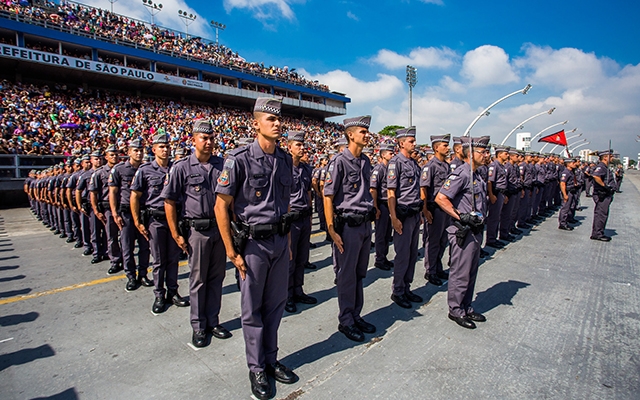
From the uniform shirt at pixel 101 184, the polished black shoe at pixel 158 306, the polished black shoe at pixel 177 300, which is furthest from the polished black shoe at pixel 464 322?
→ the uniform shirt at pixel 101 184

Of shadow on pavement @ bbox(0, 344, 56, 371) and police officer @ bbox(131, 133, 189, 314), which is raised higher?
police officer @ bbox(131, 133, 189, 314)

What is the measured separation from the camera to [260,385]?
2.49 meters

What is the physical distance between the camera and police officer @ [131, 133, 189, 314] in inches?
161

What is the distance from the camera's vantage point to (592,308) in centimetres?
400

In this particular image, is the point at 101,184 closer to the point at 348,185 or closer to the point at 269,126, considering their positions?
the point at 269,126

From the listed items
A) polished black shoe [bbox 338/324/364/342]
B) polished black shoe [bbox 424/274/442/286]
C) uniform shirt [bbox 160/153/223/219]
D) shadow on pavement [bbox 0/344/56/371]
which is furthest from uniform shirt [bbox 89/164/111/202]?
polished black shoe [bbox 424/274/442/286]

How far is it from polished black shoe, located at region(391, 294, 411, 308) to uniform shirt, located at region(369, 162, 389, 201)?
202 centimetres

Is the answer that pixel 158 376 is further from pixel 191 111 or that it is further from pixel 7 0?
pixel 7 0

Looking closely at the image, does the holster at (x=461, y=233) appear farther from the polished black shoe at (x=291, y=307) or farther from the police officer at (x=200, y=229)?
the police officer at (x=200, y=229)

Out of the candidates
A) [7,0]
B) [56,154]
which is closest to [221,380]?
[56,154]

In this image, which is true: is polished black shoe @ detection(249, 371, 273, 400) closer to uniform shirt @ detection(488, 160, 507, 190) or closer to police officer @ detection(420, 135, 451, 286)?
police officer @ detection(420, 135, 451, 286)

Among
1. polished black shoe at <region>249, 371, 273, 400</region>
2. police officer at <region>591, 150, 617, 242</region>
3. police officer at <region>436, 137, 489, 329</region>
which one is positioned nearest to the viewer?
polished black shoe at <region>249, 371, 273, 400</region>

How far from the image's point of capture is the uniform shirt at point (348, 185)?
342 cm

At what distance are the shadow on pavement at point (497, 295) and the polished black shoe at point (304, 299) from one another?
201 cm
